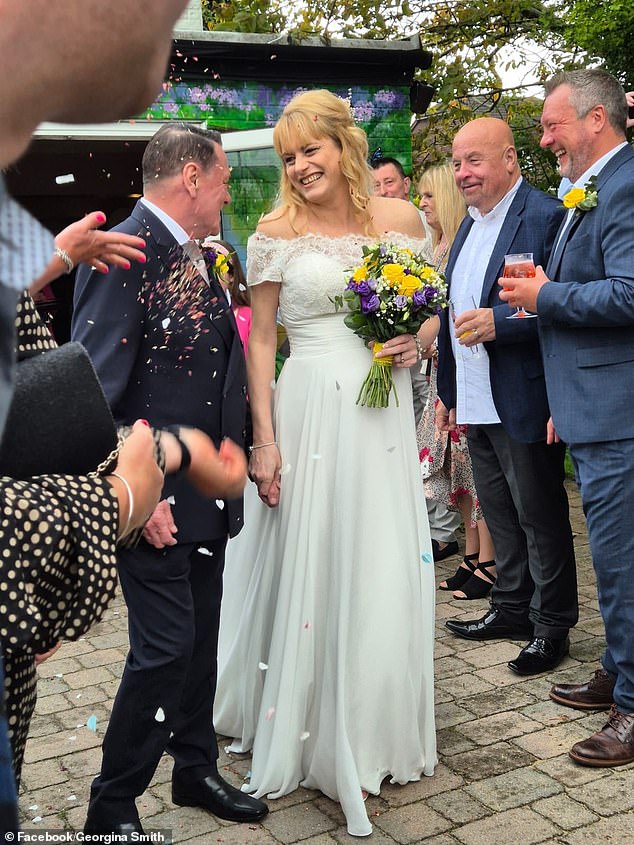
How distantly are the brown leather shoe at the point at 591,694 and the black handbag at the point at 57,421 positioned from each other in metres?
3.04

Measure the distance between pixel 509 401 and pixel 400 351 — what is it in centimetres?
113

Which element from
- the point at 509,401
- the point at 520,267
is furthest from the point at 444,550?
the point at 520,267

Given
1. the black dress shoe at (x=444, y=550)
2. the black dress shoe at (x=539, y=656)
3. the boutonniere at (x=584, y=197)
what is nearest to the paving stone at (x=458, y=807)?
the black dress shoe at (x=539, y=656)

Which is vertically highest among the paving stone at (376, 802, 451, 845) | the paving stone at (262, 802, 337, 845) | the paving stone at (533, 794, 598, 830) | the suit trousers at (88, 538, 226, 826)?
the suit trousers at (88, 538, 226, 826)

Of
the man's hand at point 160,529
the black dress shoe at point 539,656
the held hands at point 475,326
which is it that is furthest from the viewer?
the black dress shoe at point 539,656

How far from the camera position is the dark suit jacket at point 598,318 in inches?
150

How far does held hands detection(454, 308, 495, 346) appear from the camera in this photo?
454cm

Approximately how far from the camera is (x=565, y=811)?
3.42m

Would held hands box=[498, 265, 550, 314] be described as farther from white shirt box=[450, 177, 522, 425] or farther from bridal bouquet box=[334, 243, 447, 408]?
white shirt box=[450, 177, 522, 425]

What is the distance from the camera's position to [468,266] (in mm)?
4973

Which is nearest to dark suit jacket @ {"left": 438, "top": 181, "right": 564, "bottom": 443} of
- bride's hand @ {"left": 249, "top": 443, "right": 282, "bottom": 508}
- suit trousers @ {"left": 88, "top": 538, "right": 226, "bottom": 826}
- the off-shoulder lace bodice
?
the off-shoulder lace bodice

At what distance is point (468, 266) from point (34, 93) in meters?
4.23

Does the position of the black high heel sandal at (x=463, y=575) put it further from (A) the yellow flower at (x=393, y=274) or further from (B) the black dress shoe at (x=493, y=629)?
(A) the yellow flower at (x=393, y=274)

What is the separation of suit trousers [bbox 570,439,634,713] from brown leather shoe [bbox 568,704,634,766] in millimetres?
82
